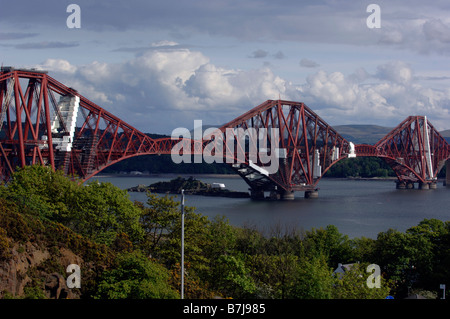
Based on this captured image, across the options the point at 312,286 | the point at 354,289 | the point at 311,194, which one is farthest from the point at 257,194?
the point at 312,286

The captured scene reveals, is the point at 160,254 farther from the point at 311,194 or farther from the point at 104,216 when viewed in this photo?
the point at 311,194

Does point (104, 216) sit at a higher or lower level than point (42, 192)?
lower

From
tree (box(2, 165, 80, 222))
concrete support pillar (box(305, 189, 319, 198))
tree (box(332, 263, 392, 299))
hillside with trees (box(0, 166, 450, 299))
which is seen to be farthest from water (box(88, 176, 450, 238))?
tree (box(332, 263, 392, 299))

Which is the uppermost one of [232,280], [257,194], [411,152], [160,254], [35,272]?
[411,152]

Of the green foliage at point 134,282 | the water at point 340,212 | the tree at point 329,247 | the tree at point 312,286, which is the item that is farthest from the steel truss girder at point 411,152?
the green foliage at point 134,282

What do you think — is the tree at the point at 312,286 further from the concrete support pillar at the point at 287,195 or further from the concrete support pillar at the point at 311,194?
the concrete support pillar at the point at 311,194

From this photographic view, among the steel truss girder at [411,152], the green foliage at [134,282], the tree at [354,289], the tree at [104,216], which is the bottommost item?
the tree at [354,289]
